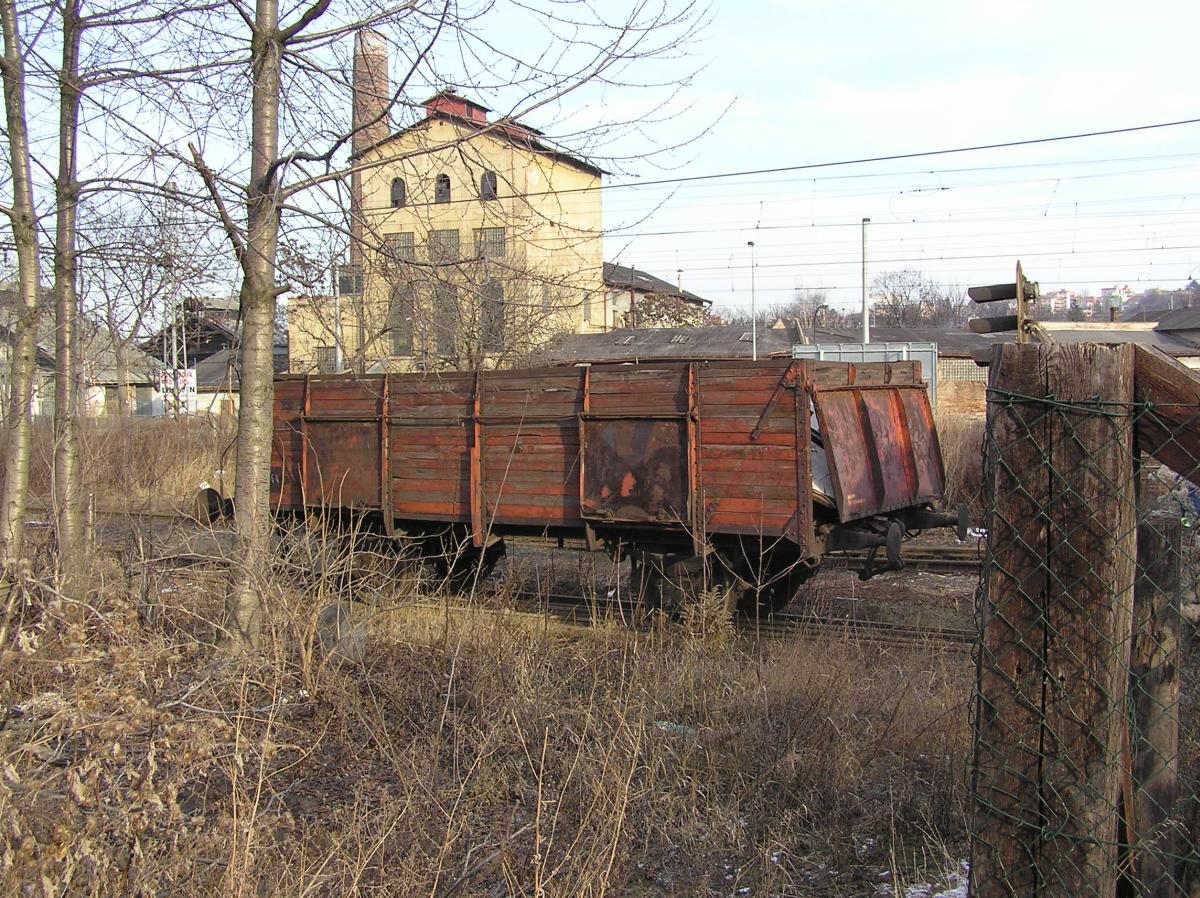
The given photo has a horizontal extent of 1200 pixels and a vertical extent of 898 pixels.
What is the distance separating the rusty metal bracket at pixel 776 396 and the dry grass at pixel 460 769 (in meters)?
2.21

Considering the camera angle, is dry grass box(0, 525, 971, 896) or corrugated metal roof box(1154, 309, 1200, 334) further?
corrugated metal roof box(1154, 309, 1200, 334)

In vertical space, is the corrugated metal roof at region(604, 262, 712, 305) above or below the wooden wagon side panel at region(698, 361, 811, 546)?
above

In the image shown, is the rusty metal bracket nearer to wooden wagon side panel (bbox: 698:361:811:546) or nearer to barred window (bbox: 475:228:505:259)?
wooden wagon side panel (bbox: 698:361:811:546)

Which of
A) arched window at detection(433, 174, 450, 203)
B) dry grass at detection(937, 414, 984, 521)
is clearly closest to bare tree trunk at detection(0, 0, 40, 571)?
arched window at detection(433, 174, 450, 203)

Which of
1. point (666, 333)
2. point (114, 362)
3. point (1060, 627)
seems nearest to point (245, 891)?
point (1060, 627)

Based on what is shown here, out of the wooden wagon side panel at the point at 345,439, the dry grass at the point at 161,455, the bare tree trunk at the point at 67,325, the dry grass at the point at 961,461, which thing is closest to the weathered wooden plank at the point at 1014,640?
the bare tree trunk at the point at 67,325

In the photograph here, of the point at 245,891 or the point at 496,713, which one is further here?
the point at 496,713

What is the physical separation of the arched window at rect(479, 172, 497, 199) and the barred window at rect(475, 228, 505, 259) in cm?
26

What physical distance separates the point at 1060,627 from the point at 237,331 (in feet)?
19.1

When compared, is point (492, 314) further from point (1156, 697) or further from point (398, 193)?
point (1156, 697)

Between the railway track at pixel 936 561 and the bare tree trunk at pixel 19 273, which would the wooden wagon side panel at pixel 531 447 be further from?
the bare tree trunk at pixel 19 273

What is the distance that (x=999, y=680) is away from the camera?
2.45 meters

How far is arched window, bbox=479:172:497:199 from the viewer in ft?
21.4

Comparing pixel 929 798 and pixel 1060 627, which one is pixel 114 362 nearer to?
pixel 929 798
